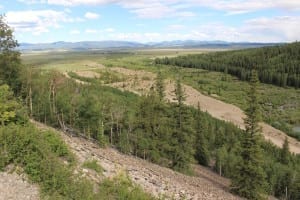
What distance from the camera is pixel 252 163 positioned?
136 ft

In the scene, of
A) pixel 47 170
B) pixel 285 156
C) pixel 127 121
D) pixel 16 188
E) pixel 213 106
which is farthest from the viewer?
pixel 213 106

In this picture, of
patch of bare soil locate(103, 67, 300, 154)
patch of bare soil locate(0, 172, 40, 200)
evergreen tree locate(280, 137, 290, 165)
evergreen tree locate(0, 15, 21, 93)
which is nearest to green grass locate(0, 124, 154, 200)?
patch of bare soil locate(0, 172, 40, 200)

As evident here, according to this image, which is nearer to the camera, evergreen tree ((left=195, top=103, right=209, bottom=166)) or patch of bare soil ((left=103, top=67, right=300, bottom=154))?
evergreen tree ((left=195, top=103, right=209, bottom=166))

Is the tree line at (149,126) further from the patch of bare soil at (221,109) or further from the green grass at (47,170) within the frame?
the green grass at (47,170)

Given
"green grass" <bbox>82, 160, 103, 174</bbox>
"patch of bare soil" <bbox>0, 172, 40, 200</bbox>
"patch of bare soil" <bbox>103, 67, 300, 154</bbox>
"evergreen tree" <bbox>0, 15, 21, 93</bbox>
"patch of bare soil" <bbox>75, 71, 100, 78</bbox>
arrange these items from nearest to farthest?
"patch of bare soil" <bbox>0, 172, 40, 200</bbox> < "green grass" <bbox>82, 160, 103, 174</bbox> < "evergreen tree" <bbox>0, 15, 21, 93</bbox> < "patch of bare soil" <bbox>103, 67, 300, 154</bbox> < "patch of bare soil" <bbox>75, 71, 100, 78</bbox>

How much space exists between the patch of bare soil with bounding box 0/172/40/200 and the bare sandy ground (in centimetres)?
5735

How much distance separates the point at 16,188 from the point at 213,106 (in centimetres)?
12239

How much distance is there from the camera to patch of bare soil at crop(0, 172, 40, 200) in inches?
677

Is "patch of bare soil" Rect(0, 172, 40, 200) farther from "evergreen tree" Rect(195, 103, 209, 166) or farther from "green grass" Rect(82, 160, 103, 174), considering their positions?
"evergreen tree" Rect(195, 103, 209, 166)

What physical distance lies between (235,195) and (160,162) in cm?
1281

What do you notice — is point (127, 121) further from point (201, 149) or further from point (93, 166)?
point (93, 166)

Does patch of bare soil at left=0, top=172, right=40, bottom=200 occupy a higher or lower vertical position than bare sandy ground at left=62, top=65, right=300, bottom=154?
higher

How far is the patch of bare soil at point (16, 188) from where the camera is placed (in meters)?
17.2

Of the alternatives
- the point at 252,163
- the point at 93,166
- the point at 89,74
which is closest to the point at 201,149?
the point at 252,163
